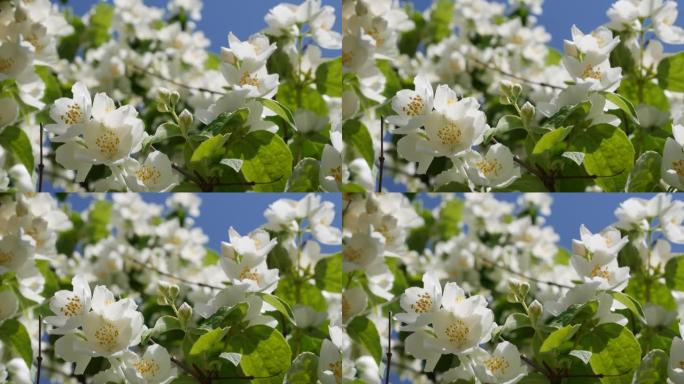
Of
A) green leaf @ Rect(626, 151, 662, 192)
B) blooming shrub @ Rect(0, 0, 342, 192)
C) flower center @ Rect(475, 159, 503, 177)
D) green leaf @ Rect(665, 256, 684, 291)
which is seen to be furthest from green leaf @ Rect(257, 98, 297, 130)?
green leaf @ Rect(665, 256, 684, 291)

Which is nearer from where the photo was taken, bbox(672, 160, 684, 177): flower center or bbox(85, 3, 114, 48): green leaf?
bbox(672, 160, 684, 177): flower center

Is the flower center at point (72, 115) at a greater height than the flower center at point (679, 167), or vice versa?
the flower center at point (679, 167)

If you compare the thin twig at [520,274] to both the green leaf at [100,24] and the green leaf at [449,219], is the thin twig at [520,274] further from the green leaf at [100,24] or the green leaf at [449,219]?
the green leaf at [100,24]

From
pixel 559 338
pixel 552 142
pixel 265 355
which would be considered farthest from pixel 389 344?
pixel 552 142

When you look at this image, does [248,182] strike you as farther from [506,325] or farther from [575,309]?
[575,309]

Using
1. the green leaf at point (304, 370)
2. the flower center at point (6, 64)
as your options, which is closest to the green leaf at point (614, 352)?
the green leaf at point (304, 370)

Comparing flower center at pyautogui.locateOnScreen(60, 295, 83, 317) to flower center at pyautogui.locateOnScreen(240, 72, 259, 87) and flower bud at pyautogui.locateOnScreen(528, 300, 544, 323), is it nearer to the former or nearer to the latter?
flower center at pyautogui.locateOnScreen(240, 72, 259, 87)
